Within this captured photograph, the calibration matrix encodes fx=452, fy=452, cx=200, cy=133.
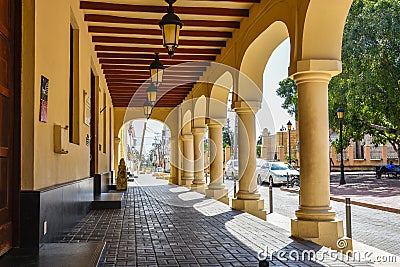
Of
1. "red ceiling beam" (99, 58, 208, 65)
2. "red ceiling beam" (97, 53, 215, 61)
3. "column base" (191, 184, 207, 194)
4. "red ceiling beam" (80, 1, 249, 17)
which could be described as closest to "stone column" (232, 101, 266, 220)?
"red ceiling beam" (80, 1, 249, 17)

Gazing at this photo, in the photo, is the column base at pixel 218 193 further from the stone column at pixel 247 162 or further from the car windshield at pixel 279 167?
the car windshield at pixel 279 167

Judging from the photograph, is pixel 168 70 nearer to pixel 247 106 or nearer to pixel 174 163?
pixel 247 106

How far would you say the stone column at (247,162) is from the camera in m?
9.80

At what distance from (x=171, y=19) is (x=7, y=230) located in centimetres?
370

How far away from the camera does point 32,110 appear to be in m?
4.50

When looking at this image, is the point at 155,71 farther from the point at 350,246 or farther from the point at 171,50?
the point at 350,246

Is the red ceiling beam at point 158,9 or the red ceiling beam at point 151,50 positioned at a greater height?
the red ceiling beam at point 158,9

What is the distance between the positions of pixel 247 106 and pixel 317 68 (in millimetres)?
3687

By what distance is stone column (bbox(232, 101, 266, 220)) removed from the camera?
9805 millimetres

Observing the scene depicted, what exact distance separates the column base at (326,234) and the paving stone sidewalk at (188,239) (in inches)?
10.3

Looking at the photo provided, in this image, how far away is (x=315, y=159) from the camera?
6.41m

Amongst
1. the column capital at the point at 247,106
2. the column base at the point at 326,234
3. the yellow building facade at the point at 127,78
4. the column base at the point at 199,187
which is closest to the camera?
the yellow building facade at the point at 127,78

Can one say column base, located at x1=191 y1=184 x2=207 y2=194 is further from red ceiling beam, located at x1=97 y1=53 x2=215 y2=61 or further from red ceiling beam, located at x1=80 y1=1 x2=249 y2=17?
red ceiling beam, located at x1=80 y1=1 x2=249 y2=17

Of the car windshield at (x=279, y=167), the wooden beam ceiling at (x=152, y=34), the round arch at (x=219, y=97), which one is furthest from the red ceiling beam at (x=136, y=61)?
the car windshield at (x=279, y=167)
